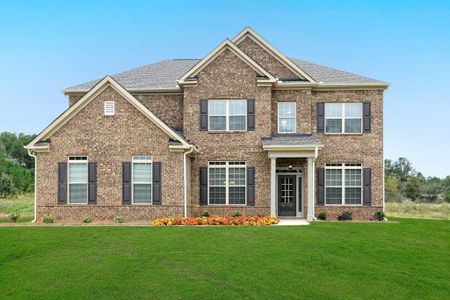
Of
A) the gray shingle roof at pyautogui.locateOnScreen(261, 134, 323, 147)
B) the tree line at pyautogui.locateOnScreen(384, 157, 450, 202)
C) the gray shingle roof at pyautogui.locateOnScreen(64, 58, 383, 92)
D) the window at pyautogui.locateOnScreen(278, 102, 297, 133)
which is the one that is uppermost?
the gray shingle roof at pyautogui.locateOnScreen(64, 58, 383, 92)

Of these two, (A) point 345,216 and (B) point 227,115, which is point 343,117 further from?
(B) point 227,115

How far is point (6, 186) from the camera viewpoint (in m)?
51.4

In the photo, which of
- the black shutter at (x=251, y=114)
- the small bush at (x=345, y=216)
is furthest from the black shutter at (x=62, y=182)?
the small bush at (x=345, y=216)

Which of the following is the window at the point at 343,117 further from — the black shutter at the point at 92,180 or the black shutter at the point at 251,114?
the black shutter at the point at 92,180

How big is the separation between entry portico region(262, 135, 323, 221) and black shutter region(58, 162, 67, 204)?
9368 millimetres

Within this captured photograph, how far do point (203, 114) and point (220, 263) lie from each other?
1207 cm

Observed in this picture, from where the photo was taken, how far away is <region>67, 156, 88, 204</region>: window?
2303 centimetres

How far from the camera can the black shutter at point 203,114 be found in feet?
80.8

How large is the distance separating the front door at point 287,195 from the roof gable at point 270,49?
5.20 metres

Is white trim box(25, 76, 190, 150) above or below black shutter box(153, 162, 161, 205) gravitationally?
above

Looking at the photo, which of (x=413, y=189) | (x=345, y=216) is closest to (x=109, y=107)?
(x=345, y=216)

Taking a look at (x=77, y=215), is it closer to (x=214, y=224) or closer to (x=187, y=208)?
(x=187, y=208)

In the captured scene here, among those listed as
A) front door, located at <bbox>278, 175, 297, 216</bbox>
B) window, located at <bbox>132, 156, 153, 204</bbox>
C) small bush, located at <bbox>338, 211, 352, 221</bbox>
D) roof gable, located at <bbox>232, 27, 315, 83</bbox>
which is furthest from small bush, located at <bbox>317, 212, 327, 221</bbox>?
window, located at <bbox>132, 156, 153, 204</bbox>

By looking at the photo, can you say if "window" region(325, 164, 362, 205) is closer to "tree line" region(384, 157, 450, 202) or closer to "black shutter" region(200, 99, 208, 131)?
"black shutter" region(200, 99, 208, 131)
